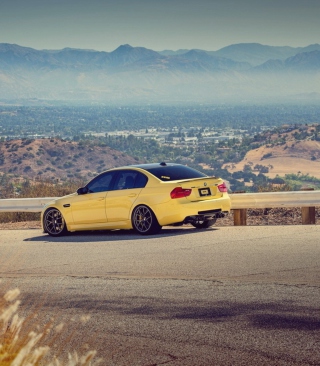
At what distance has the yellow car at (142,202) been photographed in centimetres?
1538

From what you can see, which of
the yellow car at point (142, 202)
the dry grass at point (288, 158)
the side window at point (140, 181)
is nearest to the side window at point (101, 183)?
the yellow car at point (142, 202)

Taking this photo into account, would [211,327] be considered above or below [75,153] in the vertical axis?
above

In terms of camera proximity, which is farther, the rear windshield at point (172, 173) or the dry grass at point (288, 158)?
the dry grass at point (288, 158)

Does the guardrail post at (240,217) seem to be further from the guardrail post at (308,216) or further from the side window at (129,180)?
the side window at (129,180)

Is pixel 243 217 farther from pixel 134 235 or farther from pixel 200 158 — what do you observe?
pixel 200 158

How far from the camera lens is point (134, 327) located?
8.19 metres

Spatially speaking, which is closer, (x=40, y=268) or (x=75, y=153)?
(x=40, y=268)

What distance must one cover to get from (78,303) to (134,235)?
6.28 meters

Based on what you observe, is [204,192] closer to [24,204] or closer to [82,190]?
[82,190]

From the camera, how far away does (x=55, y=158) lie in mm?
115438

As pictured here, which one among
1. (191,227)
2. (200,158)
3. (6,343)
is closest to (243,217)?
(191,227)

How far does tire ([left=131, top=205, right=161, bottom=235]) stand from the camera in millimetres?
15414

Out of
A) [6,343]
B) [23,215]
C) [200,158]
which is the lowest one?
[200,158]

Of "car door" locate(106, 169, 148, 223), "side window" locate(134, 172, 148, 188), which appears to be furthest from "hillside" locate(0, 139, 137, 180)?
"side window" locate(134, 172, 148, 188)
